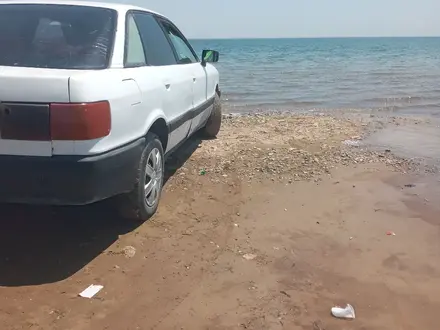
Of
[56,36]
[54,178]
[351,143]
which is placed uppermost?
[56,36]

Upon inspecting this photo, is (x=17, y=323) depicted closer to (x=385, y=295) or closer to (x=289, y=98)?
(x=385, y=295)

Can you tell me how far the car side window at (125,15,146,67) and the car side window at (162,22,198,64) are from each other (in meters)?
1.11

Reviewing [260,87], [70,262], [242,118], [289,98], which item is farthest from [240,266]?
[260,87]

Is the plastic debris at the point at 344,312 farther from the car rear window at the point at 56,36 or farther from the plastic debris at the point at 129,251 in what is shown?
the car rear window at the point at 56,36

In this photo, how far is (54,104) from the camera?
3131 millimetres

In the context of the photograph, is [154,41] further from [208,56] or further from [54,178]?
[54,178]

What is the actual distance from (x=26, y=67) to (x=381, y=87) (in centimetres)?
1520

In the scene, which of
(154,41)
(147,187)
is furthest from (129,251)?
(154,41)

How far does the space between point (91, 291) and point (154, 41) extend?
2.52m

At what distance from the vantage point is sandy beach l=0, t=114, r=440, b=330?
3105 mm

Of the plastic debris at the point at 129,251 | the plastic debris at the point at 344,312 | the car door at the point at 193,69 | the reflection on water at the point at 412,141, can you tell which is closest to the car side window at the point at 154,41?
the car door at the point at 193,69

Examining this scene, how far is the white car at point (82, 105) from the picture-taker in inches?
124

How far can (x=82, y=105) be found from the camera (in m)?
3.17

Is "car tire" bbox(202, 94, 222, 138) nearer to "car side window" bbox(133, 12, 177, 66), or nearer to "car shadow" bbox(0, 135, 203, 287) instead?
"car side window" bbox(133, 12, 177, 66)
